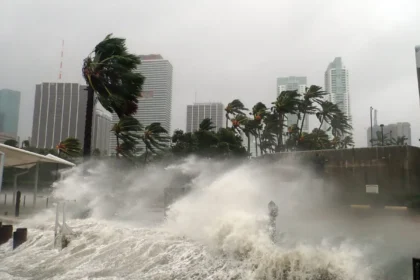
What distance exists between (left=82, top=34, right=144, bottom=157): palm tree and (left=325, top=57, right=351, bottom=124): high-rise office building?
222ft

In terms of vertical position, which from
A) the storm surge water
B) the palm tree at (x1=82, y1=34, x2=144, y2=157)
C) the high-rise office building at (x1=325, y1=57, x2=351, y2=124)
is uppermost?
the high-rise office building at (x1=325, y1=57, x2=351, y2=124)

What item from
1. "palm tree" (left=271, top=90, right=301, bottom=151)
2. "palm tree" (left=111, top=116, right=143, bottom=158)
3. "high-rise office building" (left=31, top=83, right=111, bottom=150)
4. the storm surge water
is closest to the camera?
the storm surge water

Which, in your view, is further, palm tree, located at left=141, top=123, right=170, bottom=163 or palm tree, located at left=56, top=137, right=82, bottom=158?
palm tree, located at left=141, top=123, right=170, bottom=163

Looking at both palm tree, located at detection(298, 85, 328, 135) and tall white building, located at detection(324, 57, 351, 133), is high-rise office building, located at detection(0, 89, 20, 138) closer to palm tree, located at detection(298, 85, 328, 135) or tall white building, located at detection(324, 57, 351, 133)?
palm tree, located at detection(298, 85, 328, 135)

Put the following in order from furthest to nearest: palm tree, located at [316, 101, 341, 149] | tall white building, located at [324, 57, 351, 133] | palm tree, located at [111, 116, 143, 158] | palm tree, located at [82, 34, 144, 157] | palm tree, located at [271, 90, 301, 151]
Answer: tall white building, located at [324, 57, 351, 133] < palm tree, located at [316, 101, 341, 149] < palm tree, located at [271, 90, 301, 151] < palm tree, located at [111, 116, 143, 158] < palm tree, located at [82, 34, 144, 157]

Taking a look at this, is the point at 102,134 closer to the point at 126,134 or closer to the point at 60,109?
the point at 60,109

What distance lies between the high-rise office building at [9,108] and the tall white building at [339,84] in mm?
59507

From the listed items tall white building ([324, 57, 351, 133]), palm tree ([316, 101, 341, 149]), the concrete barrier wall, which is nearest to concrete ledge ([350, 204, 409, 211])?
the concrete barrier wall

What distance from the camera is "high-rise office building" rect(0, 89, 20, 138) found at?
2196 inches

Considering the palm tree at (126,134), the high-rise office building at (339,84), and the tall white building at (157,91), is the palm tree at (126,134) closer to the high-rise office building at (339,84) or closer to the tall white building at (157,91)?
the tall white building at (157,91)

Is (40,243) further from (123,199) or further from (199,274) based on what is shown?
(123,199)

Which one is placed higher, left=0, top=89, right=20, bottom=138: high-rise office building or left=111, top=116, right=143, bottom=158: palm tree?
left=0, top=89, right=20, bottom=138: high-rise office building

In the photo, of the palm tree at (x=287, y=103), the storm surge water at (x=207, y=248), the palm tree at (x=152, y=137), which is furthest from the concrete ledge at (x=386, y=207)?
the palm tree at (x=287, y=103)

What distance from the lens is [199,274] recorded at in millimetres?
8594
